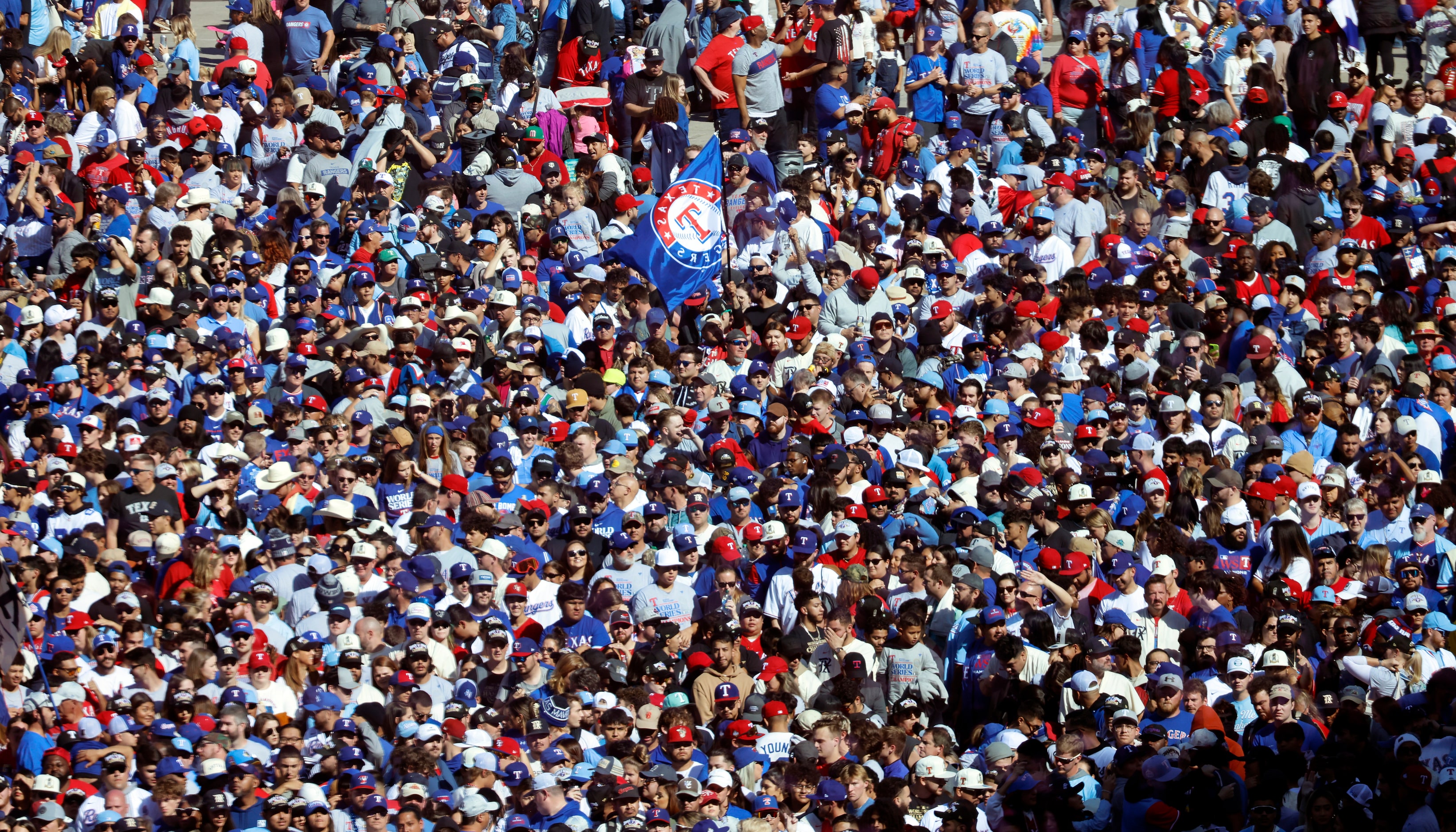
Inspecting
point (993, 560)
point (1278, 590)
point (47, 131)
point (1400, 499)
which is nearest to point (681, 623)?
point (993, 560)

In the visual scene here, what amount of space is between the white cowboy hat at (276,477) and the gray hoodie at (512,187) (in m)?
4.32

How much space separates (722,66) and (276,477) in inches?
273

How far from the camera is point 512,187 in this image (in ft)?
71.6

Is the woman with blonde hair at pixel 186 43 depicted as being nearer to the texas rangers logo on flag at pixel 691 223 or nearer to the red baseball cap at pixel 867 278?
the texas rangers logo on flag at pixel 691 223

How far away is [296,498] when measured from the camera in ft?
58.9

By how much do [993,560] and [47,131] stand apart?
9.63 metres

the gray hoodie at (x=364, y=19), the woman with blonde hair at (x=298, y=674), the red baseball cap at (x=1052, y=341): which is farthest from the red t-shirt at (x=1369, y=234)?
the woman with blonde hair at (x=298, y=674)

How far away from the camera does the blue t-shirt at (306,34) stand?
76.7 ft

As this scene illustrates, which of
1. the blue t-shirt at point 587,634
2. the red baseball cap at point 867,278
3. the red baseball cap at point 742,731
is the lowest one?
the red baseball cap at point 742,731

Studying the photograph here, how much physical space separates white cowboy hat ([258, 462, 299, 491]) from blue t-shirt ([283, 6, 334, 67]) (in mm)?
6427

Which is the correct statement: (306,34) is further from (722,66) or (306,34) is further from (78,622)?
(78,622)

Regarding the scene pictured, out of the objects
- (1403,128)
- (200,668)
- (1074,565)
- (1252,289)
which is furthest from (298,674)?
(1403,128)

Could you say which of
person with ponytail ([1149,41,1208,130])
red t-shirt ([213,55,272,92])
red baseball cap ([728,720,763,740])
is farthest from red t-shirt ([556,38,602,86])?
red baseball cap ([728,720,763,740])

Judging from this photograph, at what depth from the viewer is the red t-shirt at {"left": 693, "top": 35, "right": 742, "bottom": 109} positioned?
23.1m
